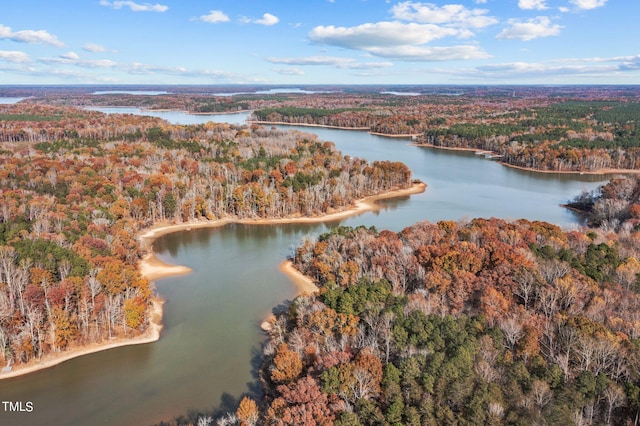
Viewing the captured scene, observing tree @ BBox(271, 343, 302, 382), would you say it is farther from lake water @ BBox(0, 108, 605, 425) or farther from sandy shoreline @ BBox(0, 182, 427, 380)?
sandy shoreline @ BBox(0, 182, 427, 380)

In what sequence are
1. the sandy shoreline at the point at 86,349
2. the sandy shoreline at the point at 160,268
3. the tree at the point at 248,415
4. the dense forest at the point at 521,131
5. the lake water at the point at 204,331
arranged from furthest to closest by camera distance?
the dense forest at the point at 521,131, the sandy shoreline at the point at 160,268, the sandy shoreline at the point at 86,349, the lake water at the point at 204,331, the tree at the point at 248,415

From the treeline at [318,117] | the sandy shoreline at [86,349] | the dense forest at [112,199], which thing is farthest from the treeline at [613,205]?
the treeline at [318,117]

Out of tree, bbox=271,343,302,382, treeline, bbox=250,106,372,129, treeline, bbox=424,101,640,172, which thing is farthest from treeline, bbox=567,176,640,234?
treeline, bbox=250,106,372,129

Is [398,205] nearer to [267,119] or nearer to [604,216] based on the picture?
[604,216]

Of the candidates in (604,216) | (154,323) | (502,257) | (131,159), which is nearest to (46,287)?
(154,323)

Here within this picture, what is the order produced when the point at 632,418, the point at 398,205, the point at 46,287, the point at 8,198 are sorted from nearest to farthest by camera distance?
the point at 632,418, the point at 46,287, the point at 8,198, the point at 398,205

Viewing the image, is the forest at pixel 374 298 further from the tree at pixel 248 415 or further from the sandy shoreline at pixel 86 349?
the sandy shoreline at pixel 86 349
